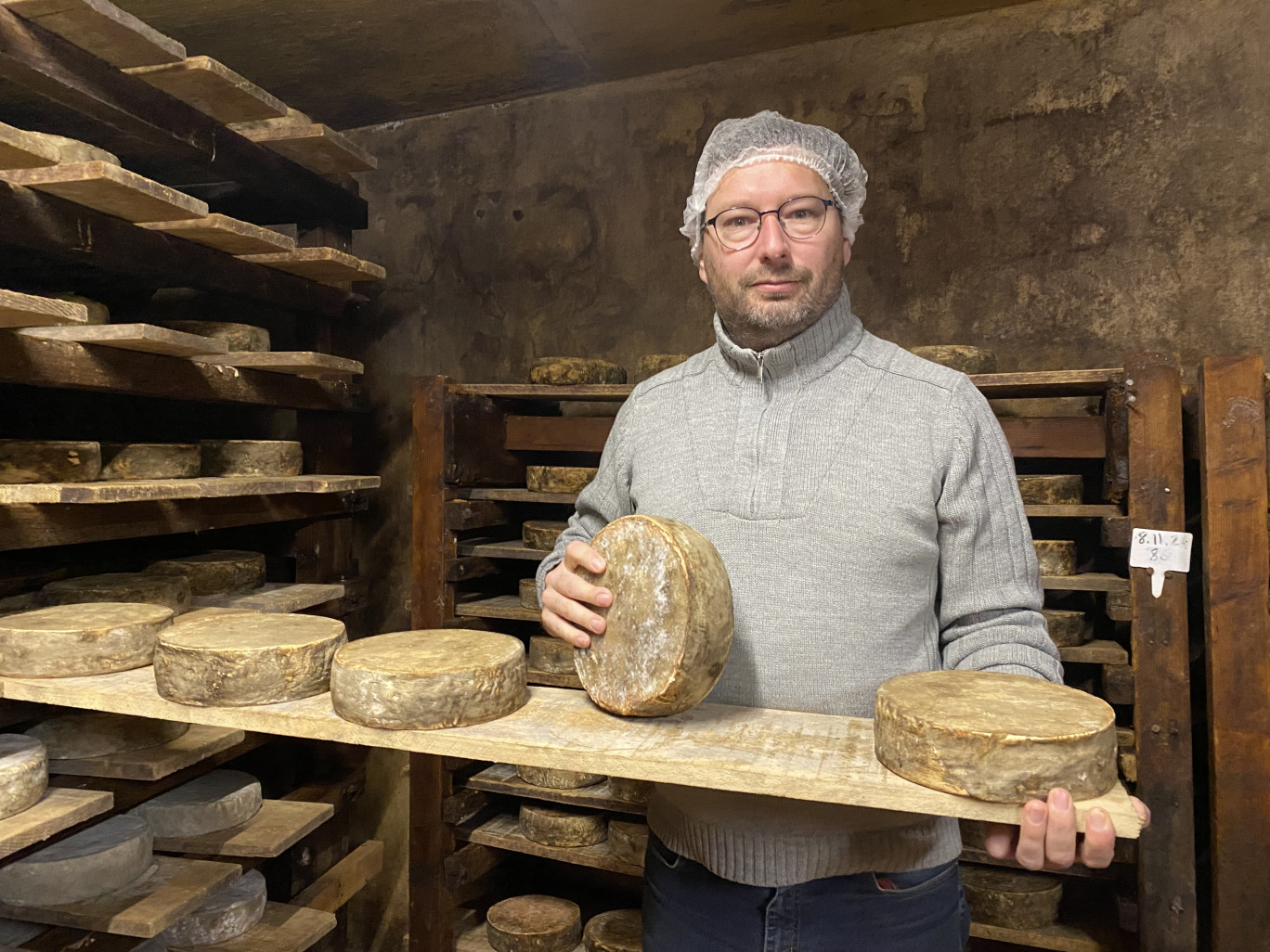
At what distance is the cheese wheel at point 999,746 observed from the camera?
1.14m

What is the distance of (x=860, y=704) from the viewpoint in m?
1.59

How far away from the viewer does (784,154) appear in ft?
5.97

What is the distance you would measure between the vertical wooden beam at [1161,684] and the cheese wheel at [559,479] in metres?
1.72

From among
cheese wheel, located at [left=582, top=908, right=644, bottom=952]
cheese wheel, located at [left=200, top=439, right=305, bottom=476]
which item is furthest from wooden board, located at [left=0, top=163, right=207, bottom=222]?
cheese wheel, located at [left=582, top=908, right=644, bottom=952]

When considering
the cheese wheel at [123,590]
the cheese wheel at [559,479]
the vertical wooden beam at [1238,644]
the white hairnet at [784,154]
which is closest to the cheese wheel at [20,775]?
the cheese wheel at [123,590]

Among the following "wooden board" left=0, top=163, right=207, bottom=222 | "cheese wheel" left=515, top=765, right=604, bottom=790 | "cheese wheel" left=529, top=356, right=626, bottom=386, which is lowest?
"cheese wheel" left=515, top=765, right=604, bottom=790

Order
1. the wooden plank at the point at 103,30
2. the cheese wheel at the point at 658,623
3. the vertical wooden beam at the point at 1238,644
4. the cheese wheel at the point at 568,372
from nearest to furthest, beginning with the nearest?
the cheese wheel at the point at 658,623 → the wooden plank at the point at 103,30 → the vertical wooden beam at the point at 1238,644 → the cheese wheel at the point at 568,372

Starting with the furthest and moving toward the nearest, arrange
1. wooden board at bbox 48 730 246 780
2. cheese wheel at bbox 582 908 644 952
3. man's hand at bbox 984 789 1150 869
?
1. cheese wheel at bbox 582 908 644 952
2. wooden board at bbox 48 730 246 780
3. man's hand at bbox 984 789 1150 869

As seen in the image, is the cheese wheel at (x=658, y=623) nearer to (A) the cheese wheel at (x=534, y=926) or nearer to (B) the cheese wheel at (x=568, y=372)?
(B) the cheese wheel at (x=568, y=372)

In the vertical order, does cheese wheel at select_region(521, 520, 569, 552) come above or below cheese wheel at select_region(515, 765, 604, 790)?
above

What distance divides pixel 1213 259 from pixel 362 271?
2.94 meters

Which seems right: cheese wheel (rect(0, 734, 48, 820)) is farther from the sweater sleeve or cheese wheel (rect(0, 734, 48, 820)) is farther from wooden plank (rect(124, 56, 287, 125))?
the sweater sleeve

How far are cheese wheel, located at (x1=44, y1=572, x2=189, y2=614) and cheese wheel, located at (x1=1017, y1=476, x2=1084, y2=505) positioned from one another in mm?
2466

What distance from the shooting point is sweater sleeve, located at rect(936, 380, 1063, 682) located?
1585 millimetres
